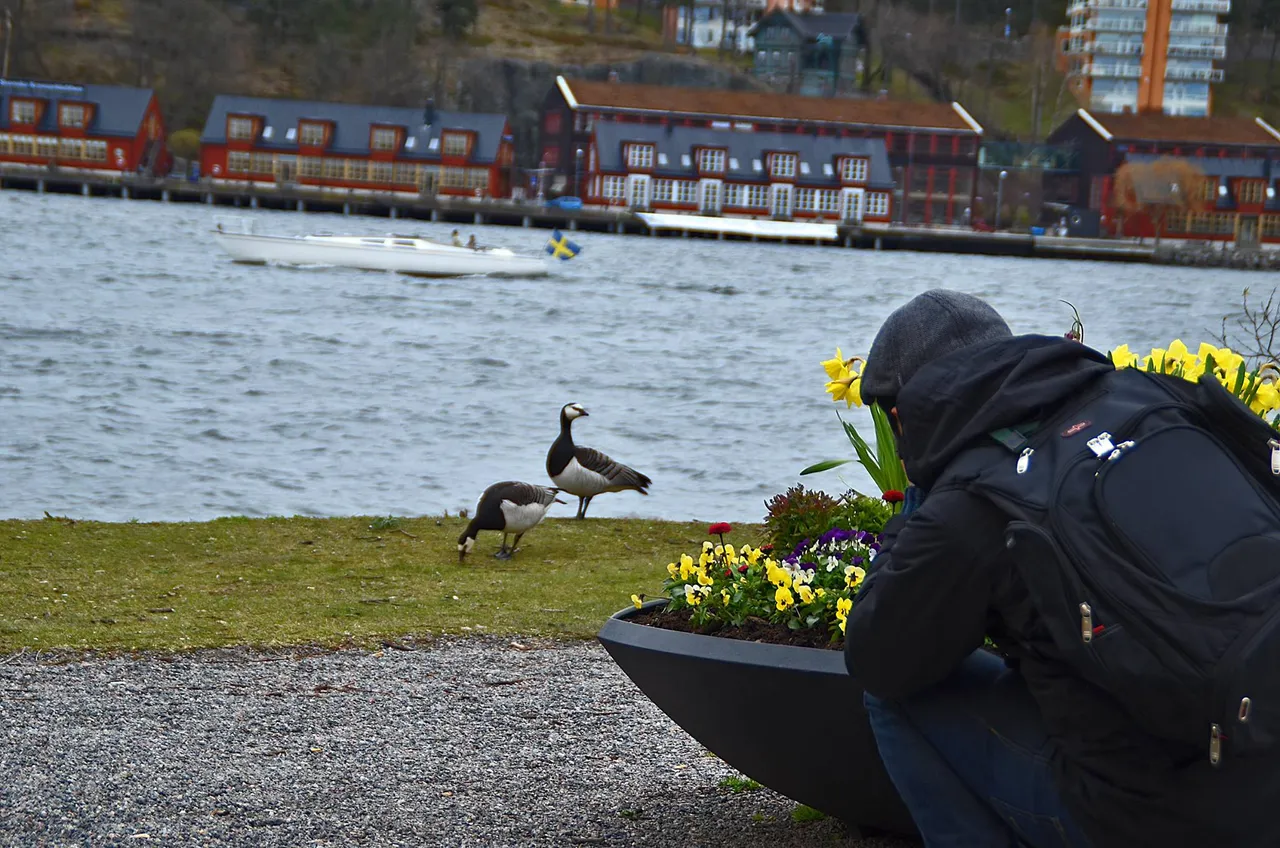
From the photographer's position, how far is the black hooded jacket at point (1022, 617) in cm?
221

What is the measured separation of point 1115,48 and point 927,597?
472ft

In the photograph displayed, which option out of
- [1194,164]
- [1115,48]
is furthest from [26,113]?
[1115,48]

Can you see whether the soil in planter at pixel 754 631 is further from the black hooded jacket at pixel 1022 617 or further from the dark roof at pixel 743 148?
the dark roof at pixel 743 148

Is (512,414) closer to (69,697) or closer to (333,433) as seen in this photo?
(333,433)

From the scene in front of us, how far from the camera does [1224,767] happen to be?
7.14 ft

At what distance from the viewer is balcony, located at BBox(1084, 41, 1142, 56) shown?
134750 mm

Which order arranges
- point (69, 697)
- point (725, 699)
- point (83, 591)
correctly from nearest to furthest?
point (725, 699) → point (69, 697) → point (83, 591)

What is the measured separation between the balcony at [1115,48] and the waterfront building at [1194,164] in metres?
29.8

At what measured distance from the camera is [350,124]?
310 ft

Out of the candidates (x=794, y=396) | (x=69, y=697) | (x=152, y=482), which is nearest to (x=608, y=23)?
(x=794, y=396)

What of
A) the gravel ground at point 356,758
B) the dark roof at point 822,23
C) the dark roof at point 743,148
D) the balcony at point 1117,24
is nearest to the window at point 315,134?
the dark roof at point 743,148

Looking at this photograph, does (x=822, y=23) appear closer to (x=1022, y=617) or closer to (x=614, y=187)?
(x=614, y=187)

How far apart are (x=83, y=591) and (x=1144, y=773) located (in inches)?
223

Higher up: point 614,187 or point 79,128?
point 79,128
